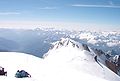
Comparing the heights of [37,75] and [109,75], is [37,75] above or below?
above

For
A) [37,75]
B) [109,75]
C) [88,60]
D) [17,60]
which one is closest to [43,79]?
[37,75]

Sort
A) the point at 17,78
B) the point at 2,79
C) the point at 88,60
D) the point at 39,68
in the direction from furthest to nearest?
the point at 88,60
the point at 39,68
the point at 17,78
the point at 2,79

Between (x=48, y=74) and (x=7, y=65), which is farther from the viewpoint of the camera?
(x=7, y=65)

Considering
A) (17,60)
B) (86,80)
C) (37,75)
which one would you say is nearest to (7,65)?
(17,60)

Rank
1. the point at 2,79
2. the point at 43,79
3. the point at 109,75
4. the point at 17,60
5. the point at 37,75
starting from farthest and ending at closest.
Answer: the point at 109,75, the point at 17,60, the point at 37,75, the point at 43,79, the point at 2,79

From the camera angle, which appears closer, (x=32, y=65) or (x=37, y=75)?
(x=37, y=75)

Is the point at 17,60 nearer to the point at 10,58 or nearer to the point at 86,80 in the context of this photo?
the point at 10,58

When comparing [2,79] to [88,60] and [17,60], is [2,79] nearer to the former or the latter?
[17,60]

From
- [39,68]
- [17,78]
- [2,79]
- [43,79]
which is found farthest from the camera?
[39,68]

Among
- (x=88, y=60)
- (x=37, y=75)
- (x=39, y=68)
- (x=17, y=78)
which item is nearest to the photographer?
(x=17, y=78)
